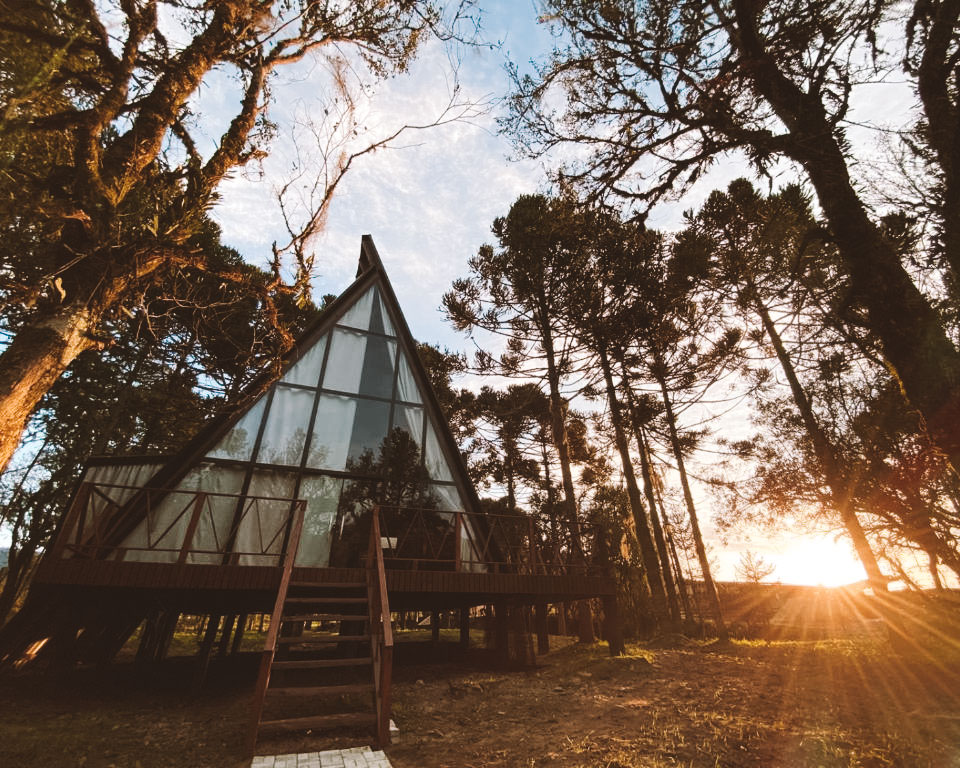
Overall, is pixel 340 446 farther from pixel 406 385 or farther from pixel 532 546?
pixel 532 546

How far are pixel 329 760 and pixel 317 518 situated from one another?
437 cm

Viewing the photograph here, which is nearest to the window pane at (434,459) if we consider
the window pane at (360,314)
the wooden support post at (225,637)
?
the window pane at (360,314)

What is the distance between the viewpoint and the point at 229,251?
14.7 meters

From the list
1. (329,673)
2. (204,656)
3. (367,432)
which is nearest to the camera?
(204,656)

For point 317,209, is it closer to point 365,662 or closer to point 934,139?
point 365,662

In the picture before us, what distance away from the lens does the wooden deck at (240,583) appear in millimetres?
5324

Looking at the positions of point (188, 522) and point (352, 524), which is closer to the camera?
point (188, 522)

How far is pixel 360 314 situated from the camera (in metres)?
9.52

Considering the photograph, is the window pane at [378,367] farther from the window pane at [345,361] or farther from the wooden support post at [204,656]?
the wooden support post at [204,656]

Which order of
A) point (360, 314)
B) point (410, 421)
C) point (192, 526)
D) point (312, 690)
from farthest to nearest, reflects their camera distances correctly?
point (360, 314)
point (410, 421)
point (192, 526)
point (312, 690)

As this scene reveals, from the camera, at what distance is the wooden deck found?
5.32 m

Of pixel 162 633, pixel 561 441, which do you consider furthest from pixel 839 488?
pixel 162 633

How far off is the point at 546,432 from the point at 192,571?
13635 millimetres

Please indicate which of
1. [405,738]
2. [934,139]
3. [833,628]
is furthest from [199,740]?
[833,628]
